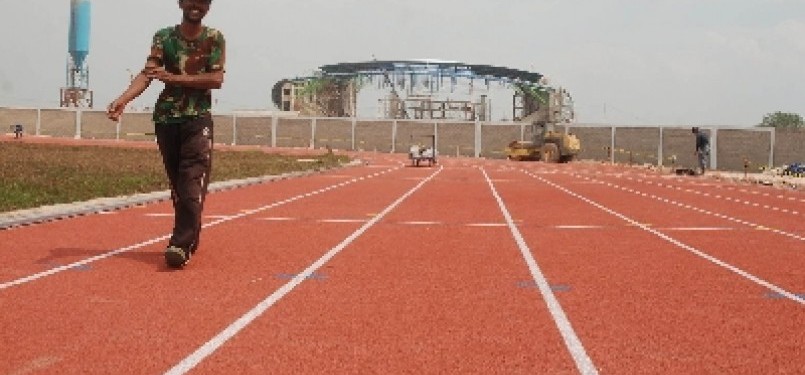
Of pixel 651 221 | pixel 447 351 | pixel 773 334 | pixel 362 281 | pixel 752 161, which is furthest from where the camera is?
pixel 752 161

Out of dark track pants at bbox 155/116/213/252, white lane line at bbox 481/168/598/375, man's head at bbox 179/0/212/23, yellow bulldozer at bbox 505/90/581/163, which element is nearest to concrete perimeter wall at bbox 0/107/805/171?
yellow bulldozer at bbox 505/90/581/163

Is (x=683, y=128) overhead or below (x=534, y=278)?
overhead

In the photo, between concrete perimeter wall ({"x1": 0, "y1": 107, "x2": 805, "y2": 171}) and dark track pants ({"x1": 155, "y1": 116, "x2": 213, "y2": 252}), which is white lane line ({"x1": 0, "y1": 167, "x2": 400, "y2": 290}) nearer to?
dark track pants ({"x1": 155, "y1": 116, "x2": 213, "y2": 252})

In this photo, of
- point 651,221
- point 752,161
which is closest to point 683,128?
point 752,161

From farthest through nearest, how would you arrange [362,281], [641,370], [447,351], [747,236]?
[747,236] → [362,281] → [447,351] → [641,370]

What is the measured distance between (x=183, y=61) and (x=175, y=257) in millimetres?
1702

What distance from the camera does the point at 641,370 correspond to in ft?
13.4

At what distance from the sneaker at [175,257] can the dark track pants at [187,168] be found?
0.08 meters

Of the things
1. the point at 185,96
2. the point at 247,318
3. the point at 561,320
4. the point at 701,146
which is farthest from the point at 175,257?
the point at 701,146

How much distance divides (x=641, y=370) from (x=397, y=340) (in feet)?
4.42

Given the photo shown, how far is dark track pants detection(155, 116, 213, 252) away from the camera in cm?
714

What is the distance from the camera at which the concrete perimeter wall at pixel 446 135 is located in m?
55.9

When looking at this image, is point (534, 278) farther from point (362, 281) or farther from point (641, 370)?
point (641, 370)

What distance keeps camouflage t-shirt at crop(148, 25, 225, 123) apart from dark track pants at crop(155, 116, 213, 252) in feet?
0.34
